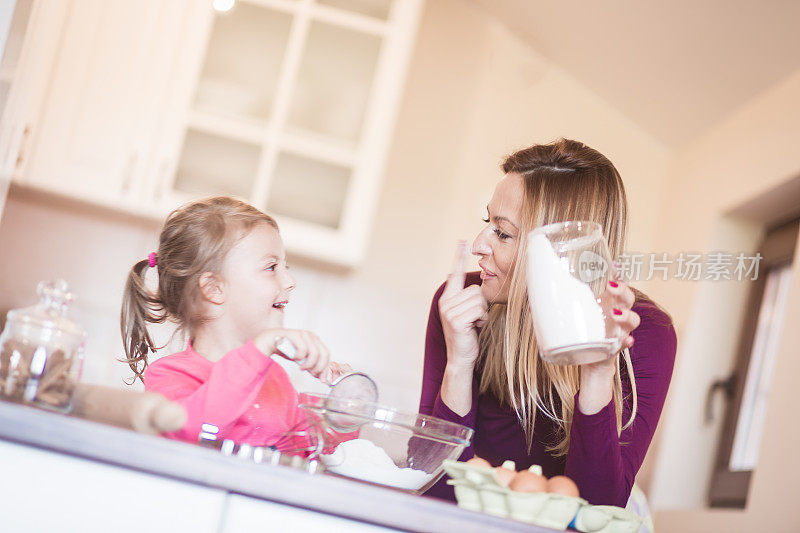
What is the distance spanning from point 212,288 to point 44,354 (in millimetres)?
571

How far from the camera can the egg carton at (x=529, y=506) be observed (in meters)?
0.76

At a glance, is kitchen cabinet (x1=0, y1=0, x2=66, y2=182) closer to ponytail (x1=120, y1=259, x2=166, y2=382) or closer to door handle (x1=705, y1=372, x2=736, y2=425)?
ponytail (x1=120, y1=259, x2=166, y2=382)

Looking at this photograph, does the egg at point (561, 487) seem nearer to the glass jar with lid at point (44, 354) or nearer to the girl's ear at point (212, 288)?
the glass jar with lid at point (44, 354)

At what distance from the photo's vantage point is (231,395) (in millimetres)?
942

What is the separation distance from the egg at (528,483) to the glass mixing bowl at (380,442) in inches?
5.0

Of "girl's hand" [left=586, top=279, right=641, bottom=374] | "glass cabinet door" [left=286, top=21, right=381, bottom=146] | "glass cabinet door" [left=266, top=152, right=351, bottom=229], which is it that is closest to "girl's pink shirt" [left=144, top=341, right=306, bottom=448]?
"girl's hand" [left=586, top=279, right=641, bottom=374]

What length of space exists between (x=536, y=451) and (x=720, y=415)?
1405 mm

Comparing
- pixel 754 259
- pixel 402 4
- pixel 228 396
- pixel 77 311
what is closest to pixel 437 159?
pixel 402 4

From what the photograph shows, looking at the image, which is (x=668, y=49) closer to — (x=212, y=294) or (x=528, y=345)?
(x=528, y=345)

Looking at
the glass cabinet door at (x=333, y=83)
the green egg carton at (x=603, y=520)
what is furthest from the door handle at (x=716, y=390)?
the green egg carton at (x=603, y=520)

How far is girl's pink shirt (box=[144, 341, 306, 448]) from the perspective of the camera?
36.4 inches

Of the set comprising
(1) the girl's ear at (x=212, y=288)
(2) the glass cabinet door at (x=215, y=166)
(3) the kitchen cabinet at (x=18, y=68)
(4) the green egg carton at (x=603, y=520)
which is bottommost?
(4) the green egg carton at (x=603, y=520)

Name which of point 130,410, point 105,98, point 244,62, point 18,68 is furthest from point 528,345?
point 105,98

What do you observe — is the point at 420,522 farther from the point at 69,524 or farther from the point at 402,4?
the point at 402,4
